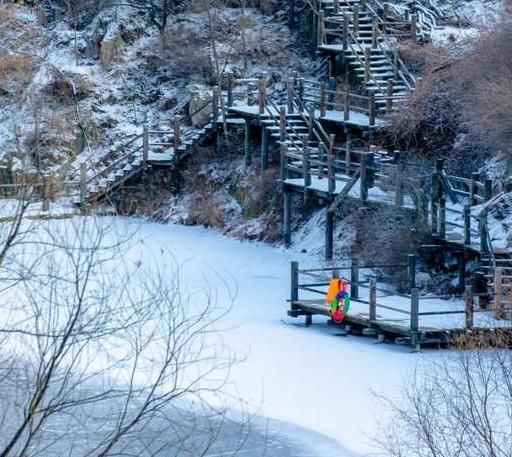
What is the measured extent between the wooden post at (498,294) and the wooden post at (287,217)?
10388 millimetres

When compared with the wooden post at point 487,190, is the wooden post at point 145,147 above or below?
above

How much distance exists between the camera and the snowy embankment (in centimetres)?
1936

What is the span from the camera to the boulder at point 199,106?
39.5m

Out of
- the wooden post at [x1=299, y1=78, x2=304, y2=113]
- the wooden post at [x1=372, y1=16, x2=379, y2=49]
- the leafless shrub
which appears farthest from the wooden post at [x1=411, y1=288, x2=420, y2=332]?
the wooden post at [x1=372, y1=16, x2=379, y2=49]

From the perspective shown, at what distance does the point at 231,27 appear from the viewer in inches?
1684

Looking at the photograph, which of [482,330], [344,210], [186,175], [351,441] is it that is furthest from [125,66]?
[351,441]

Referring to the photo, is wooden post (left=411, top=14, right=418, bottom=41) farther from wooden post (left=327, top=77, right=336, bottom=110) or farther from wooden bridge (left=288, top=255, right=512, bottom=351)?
wooden bridge (left=288, top=255, right=512, bottom=351)

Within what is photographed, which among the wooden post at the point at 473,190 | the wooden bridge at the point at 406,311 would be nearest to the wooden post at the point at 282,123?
the wooden bridge at the point at 406,311

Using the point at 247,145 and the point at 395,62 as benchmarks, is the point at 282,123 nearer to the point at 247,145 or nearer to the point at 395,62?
the point at 247,145

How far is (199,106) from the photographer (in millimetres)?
39500

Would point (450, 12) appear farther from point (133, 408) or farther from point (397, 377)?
point (133, 408)

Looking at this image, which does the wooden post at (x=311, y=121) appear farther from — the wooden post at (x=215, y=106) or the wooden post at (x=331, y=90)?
the wooden post at (x=215, y=106)

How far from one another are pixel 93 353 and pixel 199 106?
22.7 m

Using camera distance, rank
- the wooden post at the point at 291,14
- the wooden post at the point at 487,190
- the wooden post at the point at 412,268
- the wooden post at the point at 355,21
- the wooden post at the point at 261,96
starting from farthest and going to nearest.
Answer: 1. the wooden post at the point at 291,14
2. the wooden post at the point at 355,21
3. the wooden post at the point at 261,96
4. the wooden post at the point at 487,190
5. the wooden post at the point at 412,268
